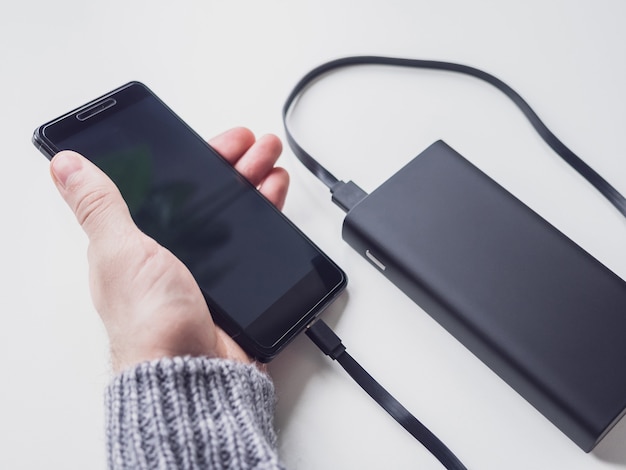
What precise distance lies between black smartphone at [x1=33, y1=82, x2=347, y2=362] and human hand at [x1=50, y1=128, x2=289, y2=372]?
0.11ft

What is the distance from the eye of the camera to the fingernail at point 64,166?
1.53 ft

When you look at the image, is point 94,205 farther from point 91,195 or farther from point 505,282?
point 505,282

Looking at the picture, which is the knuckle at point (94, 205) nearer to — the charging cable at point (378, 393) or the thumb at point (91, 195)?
the thumb at point (91, 195)

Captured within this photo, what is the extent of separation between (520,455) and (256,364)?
0.69 feet

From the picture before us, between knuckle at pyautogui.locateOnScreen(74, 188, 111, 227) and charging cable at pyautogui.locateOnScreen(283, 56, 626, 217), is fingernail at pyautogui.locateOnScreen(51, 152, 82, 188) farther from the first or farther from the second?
charging cable at pyautogui.locateOnScreen(283, 56, 626, 217)

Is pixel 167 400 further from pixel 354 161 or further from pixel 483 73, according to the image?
pixel 483 73

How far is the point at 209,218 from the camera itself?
51cm

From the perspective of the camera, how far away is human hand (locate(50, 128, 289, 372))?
41 centimetres

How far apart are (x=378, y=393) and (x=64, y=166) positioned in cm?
30

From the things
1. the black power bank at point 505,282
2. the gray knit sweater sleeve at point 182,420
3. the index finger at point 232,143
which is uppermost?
the black power bank at point 505,282

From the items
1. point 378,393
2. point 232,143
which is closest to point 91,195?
point 232,143

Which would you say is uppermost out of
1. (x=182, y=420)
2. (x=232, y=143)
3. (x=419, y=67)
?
(x=419, y=67)

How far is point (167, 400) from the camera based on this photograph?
387mm

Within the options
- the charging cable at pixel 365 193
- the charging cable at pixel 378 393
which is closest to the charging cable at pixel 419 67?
the charging cable at pixel 365 193
